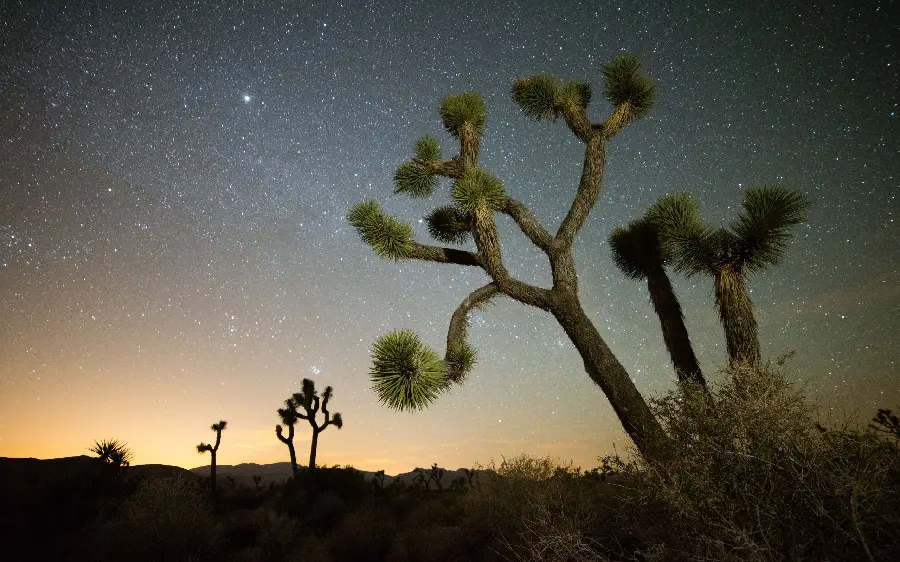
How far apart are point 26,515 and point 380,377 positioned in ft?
35.9

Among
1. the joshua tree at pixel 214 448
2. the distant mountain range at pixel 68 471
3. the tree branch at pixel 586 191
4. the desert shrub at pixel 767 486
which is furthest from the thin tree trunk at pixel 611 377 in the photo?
the joshua tree at pixel 214 448

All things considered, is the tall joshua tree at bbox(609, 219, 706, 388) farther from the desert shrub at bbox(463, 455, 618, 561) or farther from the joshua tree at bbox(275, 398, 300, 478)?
the joshua tree at bbox(275, 398, 300, 478)

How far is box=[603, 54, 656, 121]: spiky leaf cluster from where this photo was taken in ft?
25.5

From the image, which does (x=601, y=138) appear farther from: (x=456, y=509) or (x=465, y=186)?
(x=456, y=509)

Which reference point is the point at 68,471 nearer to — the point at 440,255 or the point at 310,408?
the point at 310,408

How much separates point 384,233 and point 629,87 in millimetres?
5151

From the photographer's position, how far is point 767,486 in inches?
136

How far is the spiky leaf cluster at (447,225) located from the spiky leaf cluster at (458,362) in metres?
2.26

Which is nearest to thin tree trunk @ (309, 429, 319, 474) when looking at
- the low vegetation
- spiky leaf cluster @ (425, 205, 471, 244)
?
the low vegetation

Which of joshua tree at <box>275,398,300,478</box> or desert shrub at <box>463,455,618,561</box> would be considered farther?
joshua tree at <box>275,398,300,478</box>

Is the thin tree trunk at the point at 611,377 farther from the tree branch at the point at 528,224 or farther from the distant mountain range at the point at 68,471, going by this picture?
the distant mountain range at the point at 68,471

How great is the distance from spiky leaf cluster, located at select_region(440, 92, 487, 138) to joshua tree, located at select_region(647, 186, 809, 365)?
3.52 metres

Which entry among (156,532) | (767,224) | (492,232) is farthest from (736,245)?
(156,532)

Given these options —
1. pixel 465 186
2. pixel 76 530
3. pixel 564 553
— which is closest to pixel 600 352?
pixel 564 553
